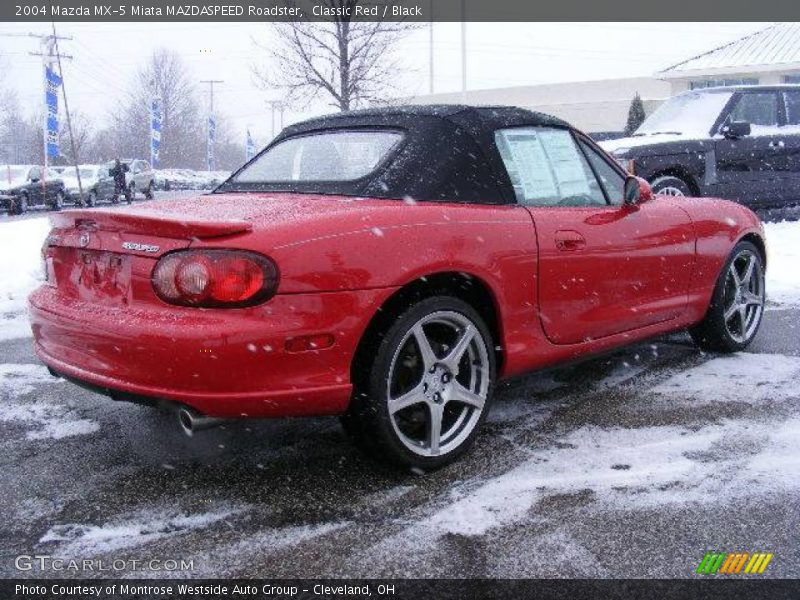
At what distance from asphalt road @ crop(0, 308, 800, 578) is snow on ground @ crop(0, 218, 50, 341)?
2028 millimetres

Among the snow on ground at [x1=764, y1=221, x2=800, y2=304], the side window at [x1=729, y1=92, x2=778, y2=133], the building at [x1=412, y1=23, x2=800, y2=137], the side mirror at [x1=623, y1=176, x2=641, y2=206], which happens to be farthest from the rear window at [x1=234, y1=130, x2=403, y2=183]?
the building at [x1=412, y1=23, x2=800, y2=137]

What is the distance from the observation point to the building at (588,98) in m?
43.8

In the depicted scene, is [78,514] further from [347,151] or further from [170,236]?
[347,151]

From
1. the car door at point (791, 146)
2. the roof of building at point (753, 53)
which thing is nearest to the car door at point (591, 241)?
the car door at point (791, 146)

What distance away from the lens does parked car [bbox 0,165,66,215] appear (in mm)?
24500

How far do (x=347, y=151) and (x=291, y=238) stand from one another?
1.01m

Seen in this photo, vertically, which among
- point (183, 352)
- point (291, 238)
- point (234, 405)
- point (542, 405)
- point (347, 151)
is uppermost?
point (347, 151)

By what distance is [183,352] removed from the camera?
2.66 m

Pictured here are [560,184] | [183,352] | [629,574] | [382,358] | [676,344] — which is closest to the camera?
[629,574]

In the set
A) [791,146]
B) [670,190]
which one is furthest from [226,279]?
[791,146]

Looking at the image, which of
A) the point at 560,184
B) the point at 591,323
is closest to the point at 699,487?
the point at 591,323

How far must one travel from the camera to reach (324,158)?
147 inches

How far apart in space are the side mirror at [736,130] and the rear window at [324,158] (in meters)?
7.29

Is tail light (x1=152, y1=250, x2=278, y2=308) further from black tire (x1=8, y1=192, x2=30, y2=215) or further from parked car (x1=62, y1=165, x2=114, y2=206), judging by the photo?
parked car (x1=62, y1=165, x2=114, y2=206)
